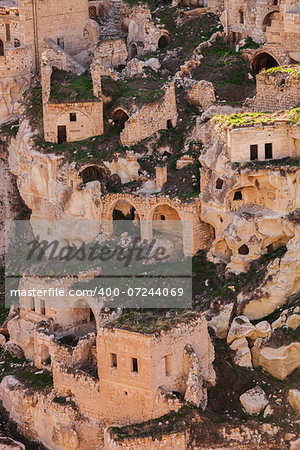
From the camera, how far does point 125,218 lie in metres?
77.0

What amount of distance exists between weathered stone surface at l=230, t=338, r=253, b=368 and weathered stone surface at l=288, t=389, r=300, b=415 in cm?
296

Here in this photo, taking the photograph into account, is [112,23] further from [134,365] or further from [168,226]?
[134,365]

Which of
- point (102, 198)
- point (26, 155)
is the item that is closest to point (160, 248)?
point (102, 198)

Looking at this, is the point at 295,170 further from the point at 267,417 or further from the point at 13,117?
the point at 13,117

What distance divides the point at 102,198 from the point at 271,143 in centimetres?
875

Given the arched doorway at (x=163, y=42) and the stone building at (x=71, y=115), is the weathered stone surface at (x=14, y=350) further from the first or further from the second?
the arched doorway at (x=163, y=42)

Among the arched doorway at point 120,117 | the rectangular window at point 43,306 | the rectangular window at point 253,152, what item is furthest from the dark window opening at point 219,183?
the rectangular window at point 43,306

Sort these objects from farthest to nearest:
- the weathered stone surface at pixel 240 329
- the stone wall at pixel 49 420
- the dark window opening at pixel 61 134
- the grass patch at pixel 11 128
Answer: the grass patch at pixel 11 128, the dark window opening at pixel 61 134, the weathered stone surface at pixel 240 329, the stone wall at pixel 49 420

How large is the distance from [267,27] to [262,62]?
2.09 m

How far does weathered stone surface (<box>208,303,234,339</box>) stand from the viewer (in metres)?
70.8

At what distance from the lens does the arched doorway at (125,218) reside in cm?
7647

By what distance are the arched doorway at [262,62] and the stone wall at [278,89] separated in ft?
14.2

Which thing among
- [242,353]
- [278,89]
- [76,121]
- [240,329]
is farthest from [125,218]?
[242,353]

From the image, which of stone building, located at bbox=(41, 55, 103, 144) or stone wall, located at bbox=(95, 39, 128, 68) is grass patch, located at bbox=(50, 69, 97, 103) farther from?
stone wall, located at bbox=(95, 39, 128, 68)
